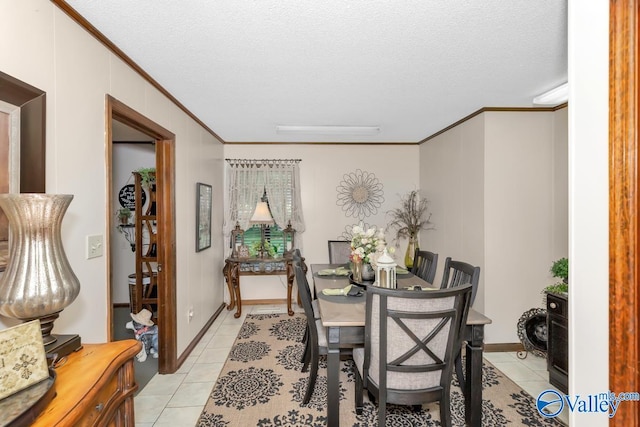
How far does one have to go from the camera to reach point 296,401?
2369 mm

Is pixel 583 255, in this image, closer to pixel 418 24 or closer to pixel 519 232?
pixel 418 24

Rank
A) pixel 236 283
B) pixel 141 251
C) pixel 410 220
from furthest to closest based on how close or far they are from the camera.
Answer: pixel 410 220
pixel 236 283
pixel 141 251

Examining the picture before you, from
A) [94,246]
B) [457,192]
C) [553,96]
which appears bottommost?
[94,246]

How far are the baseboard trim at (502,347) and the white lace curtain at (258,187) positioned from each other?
9.32 feet

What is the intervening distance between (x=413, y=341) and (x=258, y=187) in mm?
3540

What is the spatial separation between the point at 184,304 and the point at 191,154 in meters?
1.60

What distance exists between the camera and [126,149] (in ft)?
15.1

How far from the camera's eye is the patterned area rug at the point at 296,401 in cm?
216

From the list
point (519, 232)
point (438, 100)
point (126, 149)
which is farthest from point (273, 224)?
point (519, 232)

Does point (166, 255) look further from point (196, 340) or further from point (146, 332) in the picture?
point (196, 340)

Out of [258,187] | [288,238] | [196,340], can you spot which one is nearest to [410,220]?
[288,238]

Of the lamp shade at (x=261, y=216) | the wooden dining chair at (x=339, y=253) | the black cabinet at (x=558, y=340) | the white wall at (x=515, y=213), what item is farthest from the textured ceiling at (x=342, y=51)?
the black cabinet at (x=558, y=340)

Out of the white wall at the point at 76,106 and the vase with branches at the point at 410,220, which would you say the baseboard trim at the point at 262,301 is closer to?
the vase with branches at the point at 410,220

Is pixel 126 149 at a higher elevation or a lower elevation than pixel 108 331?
higher
